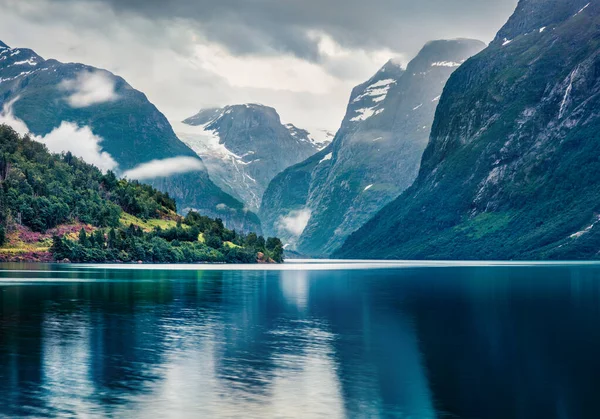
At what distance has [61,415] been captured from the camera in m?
44.8

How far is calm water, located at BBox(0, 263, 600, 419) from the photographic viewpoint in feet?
157

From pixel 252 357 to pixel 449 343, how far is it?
2074 cm

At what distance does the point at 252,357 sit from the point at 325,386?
46.2 ft

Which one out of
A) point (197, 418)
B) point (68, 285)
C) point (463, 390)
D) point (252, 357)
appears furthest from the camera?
point (68, 285)

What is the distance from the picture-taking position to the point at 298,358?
6625 cm

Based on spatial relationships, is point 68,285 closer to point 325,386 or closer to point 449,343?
point 449,343

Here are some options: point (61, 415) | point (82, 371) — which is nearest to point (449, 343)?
→ point (82, 371)

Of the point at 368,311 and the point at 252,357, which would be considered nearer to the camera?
the point at 252,357

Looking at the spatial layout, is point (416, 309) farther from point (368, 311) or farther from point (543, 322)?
point (543, 322)

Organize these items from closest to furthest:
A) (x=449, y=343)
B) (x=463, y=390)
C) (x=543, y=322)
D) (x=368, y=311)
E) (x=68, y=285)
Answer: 1. (x=463, y=390)
2. (x=449, y=343)
3. (x=543, y=322)
4. (x=368, y=311)
5. (x=68, y=285)

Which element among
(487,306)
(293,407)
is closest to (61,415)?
(293,407)

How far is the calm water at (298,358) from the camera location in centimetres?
4788

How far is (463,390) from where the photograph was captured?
52062 mm

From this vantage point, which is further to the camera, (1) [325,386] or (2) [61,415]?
(1) [325,386]
